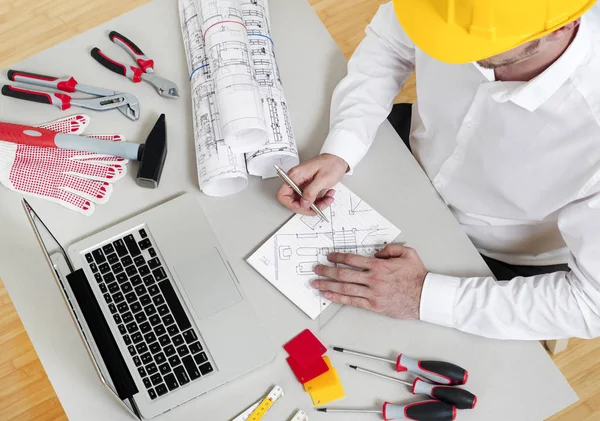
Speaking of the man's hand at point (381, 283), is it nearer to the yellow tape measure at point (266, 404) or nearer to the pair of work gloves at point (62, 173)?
the yellow tape measure at point (266, 404)

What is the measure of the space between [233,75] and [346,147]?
0.25m

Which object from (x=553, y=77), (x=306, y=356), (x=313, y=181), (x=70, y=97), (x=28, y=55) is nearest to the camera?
(x=553, y=77)

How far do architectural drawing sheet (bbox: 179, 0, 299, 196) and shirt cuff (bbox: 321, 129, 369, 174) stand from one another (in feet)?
0.23

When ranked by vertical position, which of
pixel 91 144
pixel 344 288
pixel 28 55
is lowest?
pixel 344 288

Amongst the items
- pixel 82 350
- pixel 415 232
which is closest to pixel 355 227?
pixel 415 232

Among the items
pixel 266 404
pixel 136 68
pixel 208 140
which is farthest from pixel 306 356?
pixel 136 68

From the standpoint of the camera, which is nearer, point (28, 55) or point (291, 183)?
point (291, 183)

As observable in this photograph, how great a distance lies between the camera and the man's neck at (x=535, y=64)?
0.93 meters

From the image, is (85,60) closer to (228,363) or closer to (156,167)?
(156,167)

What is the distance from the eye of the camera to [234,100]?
1.12 m

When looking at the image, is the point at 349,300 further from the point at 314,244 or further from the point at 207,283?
the point at 207,283

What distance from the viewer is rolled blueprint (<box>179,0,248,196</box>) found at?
1.15 metres

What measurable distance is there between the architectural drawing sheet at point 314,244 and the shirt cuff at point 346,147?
70mm

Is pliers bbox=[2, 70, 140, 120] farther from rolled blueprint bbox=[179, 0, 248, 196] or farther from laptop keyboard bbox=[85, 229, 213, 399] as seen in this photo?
laptop keyboard bbox=[85, 229, 213, 399]
